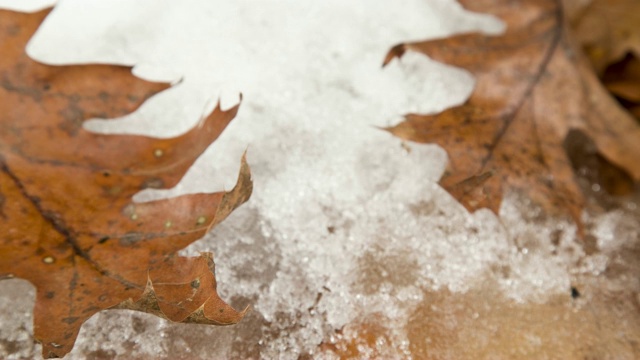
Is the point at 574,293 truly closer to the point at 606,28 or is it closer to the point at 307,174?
the point at 307,174

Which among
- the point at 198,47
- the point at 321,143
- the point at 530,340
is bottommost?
the point at 530,340

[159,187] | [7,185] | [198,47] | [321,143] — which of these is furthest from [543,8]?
[7,185]

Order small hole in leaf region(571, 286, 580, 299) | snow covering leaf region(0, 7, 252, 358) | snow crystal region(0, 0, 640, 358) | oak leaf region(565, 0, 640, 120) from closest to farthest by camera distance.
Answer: snow covering leaf region(0, 7, 252, 358) → snow crystal region(0, 0, 640, 358) → small hole in leaf region(571, 286, 580, 299) → oak leaf region(565, 0, 640, 120)

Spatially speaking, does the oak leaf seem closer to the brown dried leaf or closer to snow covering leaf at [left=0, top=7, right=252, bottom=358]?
the brown dried leaf

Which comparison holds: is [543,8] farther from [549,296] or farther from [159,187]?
[159,187]

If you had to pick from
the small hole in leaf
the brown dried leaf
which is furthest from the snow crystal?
the brown dried leaf

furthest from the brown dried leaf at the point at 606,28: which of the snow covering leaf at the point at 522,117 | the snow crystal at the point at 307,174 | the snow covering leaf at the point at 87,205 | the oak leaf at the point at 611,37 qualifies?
the snow covering leaf at the point at 87,205
